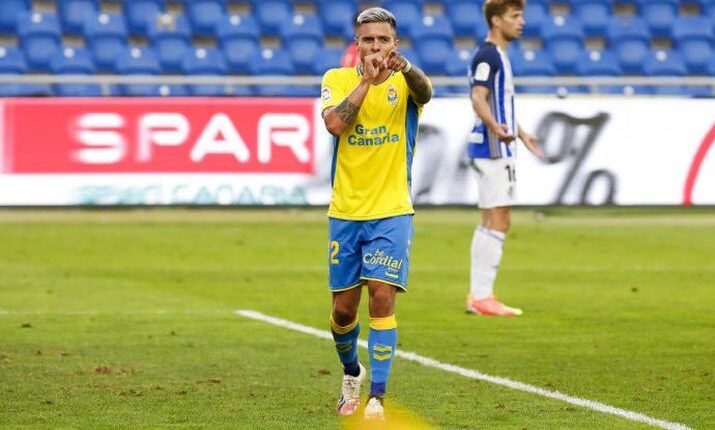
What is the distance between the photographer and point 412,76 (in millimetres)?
6832

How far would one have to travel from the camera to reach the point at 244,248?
16438 millimetres

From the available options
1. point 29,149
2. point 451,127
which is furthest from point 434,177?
point 29,149

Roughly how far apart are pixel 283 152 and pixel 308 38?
191 inches

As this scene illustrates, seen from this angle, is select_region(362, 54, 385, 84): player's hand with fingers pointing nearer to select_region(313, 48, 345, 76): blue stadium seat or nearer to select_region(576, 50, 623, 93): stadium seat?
select_region(313, 48, 345, 76): blue stadium seat

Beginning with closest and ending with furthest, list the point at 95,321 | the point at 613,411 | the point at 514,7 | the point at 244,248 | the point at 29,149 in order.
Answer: the point at 613,411 < the point at 95,321 < the point at 514,7 < the point at 244,248 < the point at 29,149

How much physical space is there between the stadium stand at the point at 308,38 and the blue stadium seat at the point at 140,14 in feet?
0.05

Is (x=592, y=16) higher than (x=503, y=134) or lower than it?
lower

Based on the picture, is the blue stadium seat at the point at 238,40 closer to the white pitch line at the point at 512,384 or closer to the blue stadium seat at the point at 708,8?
the blue stadium seat at the point at 708,8

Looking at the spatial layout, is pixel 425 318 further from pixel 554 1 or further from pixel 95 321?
pixel 554 1

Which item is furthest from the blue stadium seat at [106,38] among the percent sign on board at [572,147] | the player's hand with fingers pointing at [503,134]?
the player's hand with fingers pointing at [503,134]

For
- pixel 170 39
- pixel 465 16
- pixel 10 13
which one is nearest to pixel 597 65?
pixel 465 16

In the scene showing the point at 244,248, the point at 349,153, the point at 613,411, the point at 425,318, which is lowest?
the point at 244,248

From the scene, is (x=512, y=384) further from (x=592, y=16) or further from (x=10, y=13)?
(x=592, y=16)

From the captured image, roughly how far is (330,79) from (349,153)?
0.37m
